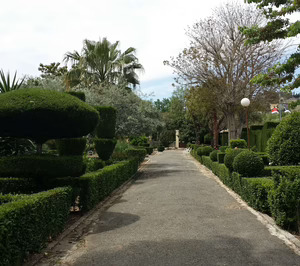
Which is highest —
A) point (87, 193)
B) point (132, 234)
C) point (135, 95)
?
point (135, 95)

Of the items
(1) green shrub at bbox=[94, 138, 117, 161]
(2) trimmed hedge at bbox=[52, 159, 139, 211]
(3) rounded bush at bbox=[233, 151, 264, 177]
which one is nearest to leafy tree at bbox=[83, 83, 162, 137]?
(1) green shrub at bbox=[94, 138, 117, 161]

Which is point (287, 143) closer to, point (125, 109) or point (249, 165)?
point (249, 165)

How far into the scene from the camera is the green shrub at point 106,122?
49.1ft

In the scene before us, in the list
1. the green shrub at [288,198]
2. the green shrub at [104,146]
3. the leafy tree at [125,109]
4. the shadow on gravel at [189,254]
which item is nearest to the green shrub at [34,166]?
the shadow on gravel at [189,254]

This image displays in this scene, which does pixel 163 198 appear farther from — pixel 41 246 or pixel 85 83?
pixel 85 83

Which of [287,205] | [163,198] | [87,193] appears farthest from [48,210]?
[163,198]

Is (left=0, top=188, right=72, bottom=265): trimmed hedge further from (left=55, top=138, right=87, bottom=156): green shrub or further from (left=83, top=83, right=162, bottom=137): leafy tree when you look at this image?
(left=83, top=83, right=162, bottom=137): leafy tree

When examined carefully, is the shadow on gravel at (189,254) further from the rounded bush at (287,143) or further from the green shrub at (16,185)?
the rounded bush at (287,143)

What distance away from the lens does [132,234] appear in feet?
19.0

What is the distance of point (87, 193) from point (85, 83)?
20298 mm

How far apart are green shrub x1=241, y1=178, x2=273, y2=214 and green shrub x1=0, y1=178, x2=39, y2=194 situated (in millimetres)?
5404

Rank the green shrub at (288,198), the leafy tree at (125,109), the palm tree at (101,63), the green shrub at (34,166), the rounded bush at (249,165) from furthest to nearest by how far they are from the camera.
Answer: the palm tree at (101,63) < the leafy tree at (125,109) < the rounded bush at (249,165) < the green shrub at (34,166) < the green shrub at (288,198)

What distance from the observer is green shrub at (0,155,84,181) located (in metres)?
6.25

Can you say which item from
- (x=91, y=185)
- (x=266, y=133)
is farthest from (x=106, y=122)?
(x=266, y=133)
